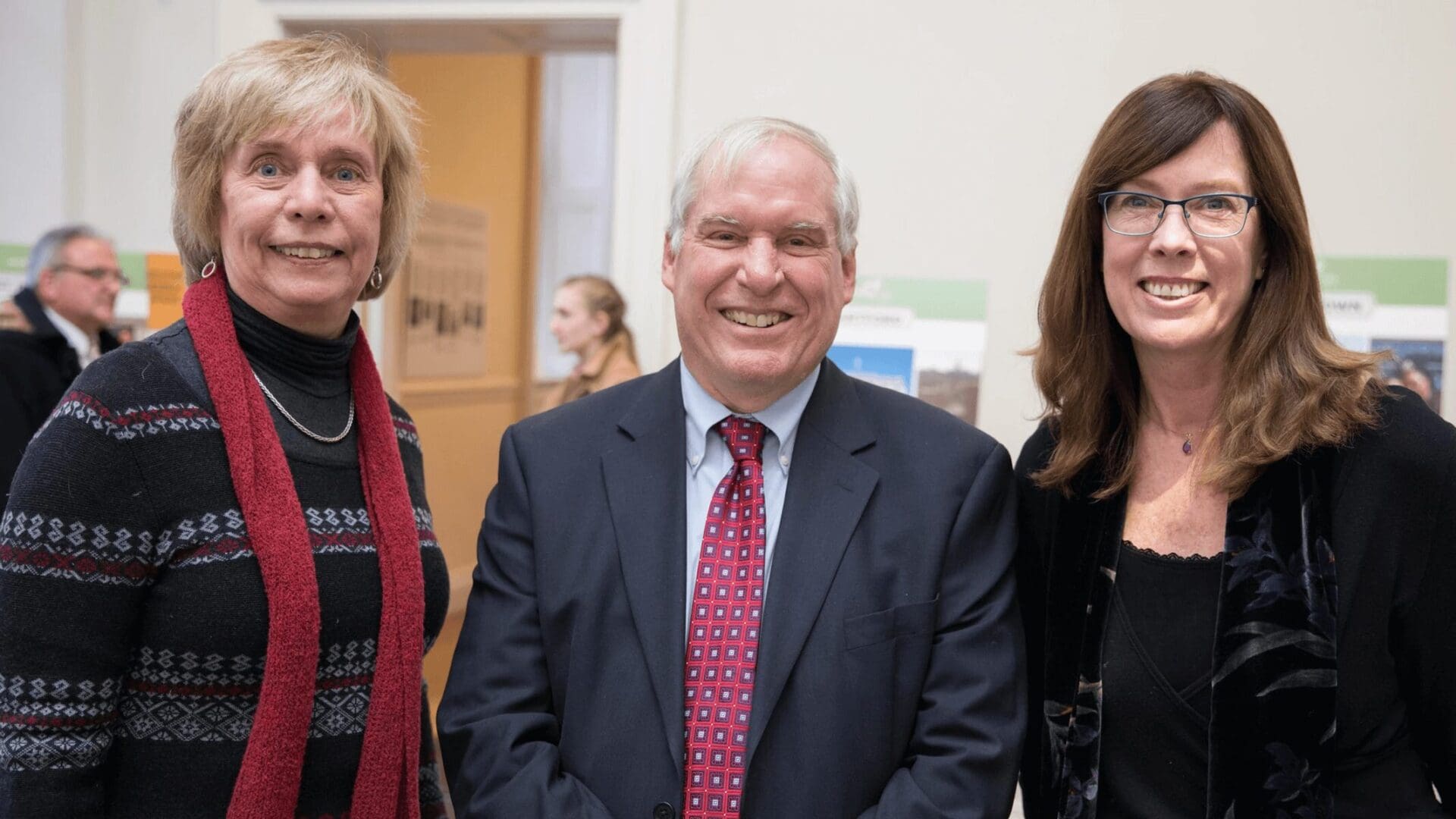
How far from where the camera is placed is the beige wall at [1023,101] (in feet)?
12.0

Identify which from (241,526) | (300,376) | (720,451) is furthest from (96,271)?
(720,451)

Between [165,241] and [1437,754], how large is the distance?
4.45 metres

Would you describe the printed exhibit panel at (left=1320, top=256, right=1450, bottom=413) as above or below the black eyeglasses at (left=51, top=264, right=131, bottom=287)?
above

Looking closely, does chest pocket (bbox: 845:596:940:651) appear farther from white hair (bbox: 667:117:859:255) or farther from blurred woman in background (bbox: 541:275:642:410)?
blurred woman in background (bbox: 541:275:642:410)

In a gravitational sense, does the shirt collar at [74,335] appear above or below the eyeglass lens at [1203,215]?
below

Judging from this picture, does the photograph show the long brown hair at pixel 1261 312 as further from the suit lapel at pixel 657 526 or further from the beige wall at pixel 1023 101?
the beige wall at pixel 1023 101

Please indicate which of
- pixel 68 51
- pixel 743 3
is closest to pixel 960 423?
pixel 743 3

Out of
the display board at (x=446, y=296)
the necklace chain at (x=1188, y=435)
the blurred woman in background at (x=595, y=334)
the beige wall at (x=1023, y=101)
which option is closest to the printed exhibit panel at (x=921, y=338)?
the beige wall at (x=1023, y=101)

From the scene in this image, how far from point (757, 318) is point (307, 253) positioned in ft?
2.20

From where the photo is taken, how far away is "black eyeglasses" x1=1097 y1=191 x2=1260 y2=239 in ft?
5.99

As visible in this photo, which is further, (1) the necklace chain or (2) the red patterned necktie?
(1) the necklace chain

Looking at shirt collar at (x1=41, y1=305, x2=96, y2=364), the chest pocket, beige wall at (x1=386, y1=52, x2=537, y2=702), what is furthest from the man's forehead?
the chest pocket

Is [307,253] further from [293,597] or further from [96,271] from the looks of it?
[96,271]

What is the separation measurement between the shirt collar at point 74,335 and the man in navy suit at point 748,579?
10.8 ft
